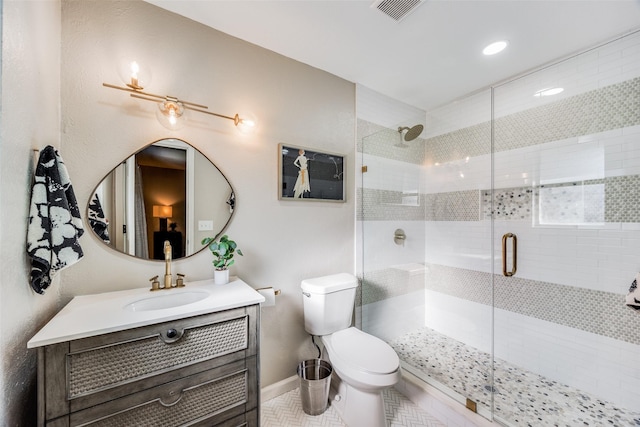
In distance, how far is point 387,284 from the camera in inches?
96.0

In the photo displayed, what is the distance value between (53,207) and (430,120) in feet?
9.53

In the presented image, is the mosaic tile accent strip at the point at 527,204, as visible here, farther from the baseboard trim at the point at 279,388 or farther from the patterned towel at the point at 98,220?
the patterned towel at the point at 98,220

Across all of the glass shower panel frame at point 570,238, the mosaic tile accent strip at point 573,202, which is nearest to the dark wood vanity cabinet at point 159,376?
the glass shower panel frame at point 570,238

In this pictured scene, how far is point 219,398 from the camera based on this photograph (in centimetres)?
121

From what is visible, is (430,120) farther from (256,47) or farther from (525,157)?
(256,47)

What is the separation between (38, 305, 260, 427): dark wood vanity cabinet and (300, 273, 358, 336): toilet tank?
56 cm

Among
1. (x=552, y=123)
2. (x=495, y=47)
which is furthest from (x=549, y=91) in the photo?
(x=495, y=47)

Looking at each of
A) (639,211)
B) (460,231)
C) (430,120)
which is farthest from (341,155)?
(639,211)

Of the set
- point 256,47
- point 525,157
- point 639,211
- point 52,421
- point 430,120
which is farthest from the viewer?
point 430,120

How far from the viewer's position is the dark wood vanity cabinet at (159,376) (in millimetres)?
909

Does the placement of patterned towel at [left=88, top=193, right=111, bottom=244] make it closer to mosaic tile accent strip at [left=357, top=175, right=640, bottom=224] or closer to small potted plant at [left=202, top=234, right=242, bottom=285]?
small potted plant at [left=202, top=234, right=242, bottom=285]

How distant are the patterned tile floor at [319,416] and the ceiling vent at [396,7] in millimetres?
2481

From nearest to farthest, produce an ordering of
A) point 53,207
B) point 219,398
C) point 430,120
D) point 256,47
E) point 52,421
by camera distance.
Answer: point 52,421 < point 53,207 < point 219,398 < point 256,47 < point 430,120

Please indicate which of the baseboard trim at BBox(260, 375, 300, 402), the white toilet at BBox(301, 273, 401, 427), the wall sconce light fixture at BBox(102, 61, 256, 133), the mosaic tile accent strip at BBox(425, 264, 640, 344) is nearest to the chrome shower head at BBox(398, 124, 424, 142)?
the mosaic tile accent strip at BBox(425, 264, 640, 344)
